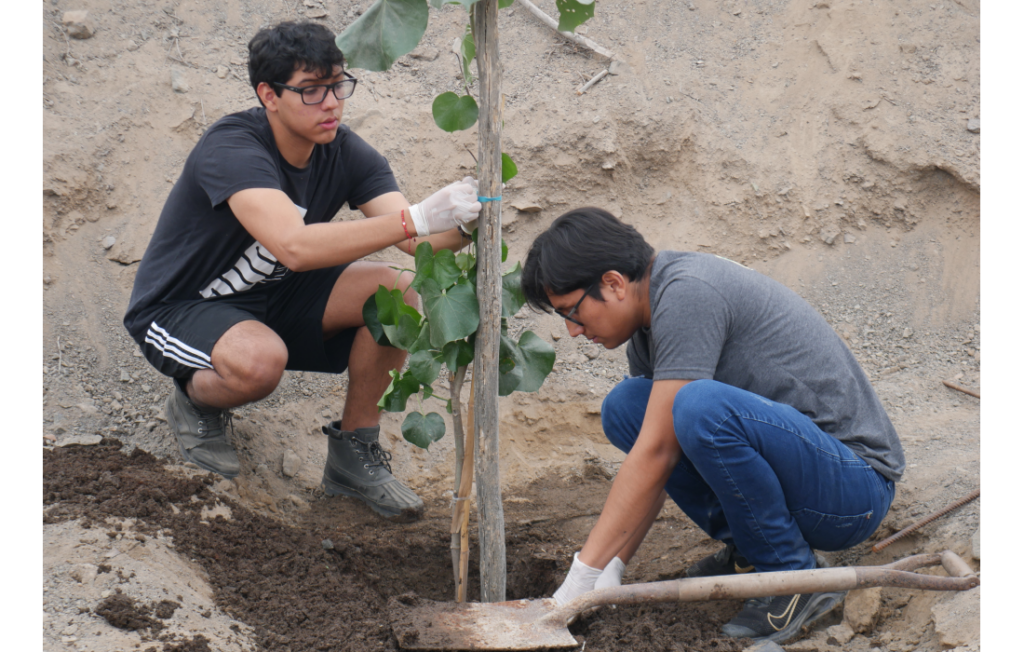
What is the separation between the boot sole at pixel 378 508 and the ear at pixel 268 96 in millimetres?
1397

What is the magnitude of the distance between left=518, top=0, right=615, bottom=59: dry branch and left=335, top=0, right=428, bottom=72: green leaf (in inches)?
117

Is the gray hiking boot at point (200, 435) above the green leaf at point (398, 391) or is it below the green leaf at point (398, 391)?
below

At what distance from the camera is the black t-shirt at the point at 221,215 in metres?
2.56

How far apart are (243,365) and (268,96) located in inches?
35.7

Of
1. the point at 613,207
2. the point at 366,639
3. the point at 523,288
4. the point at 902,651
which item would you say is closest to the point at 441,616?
the point at 366,639

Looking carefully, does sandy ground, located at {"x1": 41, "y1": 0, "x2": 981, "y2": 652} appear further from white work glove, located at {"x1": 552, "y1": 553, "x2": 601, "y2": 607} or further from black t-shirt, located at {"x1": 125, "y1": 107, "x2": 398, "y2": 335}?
white work glove, located at {"x1": 552, "y1": 553, "x2": 601, "y2": 607}

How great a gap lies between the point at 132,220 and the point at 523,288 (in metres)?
2.69

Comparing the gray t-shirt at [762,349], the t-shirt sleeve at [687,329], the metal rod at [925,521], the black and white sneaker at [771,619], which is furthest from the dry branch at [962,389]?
the t-shirt sleeve at [687,329]

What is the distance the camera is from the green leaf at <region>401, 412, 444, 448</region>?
2123 mm

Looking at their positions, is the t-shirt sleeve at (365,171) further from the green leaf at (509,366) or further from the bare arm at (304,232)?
the green leaf at (509,366)

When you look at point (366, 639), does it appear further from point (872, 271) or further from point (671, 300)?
point (872, 271)

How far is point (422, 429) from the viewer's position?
2.13m

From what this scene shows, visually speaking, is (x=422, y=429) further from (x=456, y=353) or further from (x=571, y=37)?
(x=571, y=37)

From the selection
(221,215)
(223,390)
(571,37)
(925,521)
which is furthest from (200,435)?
→ (571,37)
